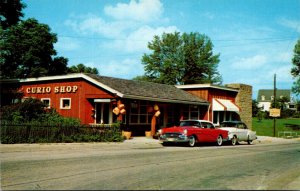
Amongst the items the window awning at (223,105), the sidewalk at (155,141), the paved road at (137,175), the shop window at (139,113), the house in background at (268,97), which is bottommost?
the sidewalk at (155,141)

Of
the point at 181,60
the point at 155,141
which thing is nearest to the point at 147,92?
the point at 155,141

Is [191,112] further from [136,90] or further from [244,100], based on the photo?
[136,90]

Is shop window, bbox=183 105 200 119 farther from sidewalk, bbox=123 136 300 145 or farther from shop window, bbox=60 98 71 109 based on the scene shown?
shop window, bbox=60 98 71 109

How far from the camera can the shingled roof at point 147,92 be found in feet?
88.2

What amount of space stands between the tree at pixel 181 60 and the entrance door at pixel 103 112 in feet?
137

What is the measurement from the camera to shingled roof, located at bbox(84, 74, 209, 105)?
26878mm

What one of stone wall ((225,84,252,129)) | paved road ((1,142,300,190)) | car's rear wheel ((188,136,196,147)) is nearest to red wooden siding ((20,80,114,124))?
car's rear wheel ((188,136,196,147))

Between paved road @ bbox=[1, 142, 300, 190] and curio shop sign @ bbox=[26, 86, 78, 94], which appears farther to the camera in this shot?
curio shop sign @ bbox=[26, 86, 78, 94]

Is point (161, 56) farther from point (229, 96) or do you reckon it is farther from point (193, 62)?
point (229, 96)

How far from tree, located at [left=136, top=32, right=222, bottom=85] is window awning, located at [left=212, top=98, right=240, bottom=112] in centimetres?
3262

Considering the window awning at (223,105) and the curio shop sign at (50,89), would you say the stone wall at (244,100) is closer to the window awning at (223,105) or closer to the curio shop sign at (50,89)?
the window awning at (223,105)

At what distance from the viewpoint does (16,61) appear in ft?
→ 149

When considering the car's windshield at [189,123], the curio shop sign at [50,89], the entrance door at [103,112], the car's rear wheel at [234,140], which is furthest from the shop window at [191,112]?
the car's windshield at [189,123]

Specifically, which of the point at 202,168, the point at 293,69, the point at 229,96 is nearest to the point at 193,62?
the point at 293,69
